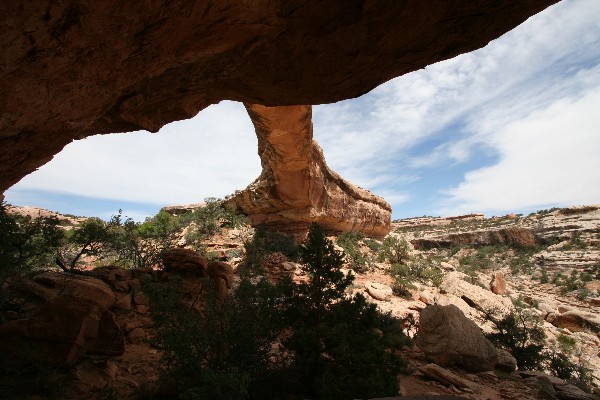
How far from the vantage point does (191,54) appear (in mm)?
4602

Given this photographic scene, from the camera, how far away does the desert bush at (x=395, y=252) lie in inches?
765

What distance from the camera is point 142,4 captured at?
3223mm

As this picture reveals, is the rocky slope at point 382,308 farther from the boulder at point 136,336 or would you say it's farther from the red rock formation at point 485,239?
the red rock formation at point 485,239

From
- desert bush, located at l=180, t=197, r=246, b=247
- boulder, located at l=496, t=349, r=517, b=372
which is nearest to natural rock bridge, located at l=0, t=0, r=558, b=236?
boulder, located at l=496, t=349, r=517, b=372

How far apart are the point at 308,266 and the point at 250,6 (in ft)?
16.2

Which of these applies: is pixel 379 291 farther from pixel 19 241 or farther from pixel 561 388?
pixel 19 241

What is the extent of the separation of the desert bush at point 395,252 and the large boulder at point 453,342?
9.92m

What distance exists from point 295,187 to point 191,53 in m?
13.8

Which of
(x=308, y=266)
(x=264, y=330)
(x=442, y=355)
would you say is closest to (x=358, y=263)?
(x=442, y=355)

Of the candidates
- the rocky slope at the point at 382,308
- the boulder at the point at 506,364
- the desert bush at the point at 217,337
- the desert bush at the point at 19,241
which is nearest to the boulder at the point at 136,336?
the rocky slope at the point at 382,308

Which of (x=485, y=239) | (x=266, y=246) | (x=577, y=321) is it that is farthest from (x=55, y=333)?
(x=485, y=239)

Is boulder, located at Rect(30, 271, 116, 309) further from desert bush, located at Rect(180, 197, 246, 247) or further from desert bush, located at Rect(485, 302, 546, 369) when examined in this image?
desert bush, located at Rect(485, 302, 546, 369)

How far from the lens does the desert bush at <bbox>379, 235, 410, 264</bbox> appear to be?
19438mm

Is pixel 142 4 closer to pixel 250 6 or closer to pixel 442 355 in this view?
pixel 250 6
